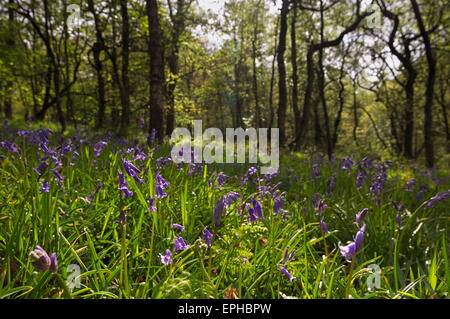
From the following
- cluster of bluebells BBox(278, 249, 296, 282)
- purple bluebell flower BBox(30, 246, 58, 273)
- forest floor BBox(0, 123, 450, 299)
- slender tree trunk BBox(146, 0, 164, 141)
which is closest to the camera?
purple bluebell flower BBox(30, 246, 58, 273)

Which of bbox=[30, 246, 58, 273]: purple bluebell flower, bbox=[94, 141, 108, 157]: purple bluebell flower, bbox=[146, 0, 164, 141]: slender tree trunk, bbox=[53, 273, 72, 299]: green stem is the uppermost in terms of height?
bbox=[146, 0, 164, 141]: slender tree trunk

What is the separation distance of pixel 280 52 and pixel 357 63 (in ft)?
52.5

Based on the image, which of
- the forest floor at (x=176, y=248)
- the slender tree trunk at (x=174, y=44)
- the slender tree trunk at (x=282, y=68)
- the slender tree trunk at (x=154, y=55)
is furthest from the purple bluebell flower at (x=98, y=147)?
the slender tree trunk at (x=282, y=68)

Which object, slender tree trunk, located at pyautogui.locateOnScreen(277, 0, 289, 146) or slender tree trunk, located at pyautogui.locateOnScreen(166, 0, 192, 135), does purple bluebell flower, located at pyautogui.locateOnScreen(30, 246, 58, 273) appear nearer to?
slender tree trunk, located at pyautogui.locateOnScreen(166, 0, 192, 135)

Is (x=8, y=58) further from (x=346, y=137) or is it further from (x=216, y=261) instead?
(x=346, y=137)

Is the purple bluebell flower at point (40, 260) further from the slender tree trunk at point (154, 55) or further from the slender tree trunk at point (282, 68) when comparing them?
the slender tree trunk at point (282, 68)

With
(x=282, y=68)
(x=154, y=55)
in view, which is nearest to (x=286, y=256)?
(x=154, y=55)

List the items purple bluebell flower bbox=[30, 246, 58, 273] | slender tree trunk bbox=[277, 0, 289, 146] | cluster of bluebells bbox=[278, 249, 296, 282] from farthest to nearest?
slender tree trunk bbox=[277, 0, 289, 146], cluster of bluebells bbox=[278, 249, 296, 282], purple bluebell flower bbox=[30, 246, 58, 273]

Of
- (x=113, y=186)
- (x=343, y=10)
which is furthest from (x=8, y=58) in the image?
(x=343, y=10)

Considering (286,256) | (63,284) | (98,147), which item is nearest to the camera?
(63,284)

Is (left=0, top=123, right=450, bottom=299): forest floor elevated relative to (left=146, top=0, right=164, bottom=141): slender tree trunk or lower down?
lower down

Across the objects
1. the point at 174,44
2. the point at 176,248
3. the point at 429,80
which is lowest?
the point at 176,248

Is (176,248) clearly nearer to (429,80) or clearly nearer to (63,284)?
(63,284)

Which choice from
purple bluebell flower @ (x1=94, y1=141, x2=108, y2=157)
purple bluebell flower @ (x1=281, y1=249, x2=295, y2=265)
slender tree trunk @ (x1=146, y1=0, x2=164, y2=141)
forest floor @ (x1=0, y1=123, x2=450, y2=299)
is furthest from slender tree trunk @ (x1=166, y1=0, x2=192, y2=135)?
purple bluebell flower @ (x1=281, y1=249, x2=295, y2=265)
